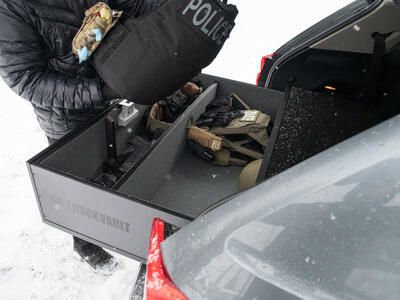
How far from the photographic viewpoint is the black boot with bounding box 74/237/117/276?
1.74 metres

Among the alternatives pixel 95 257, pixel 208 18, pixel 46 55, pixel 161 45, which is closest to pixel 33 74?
pixel 46 55

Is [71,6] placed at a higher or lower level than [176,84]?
higher

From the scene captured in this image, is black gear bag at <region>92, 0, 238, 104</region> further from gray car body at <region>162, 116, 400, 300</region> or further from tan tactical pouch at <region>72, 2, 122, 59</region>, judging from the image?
gray car body at <region>162, 116, 400, 300</region>

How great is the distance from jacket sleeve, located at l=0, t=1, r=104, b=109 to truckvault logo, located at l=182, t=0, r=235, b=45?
48 cm

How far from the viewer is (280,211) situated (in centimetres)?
55

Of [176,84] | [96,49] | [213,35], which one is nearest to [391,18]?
[213,35]

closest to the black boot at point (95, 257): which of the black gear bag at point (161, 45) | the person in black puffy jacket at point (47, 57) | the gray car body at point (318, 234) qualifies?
the person in black puffy jacket at point (47, 57)

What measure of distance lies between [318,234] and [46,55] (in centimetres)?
128

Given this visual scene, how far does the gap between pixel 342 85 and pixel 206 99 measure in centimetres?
78

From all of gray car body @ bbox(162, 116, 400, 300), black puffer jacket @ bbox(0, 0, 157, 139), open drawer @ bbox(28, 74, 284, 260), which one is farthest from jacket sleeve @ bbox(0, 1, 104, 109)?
gray car body @ bbox(162, 116, 400, 300)

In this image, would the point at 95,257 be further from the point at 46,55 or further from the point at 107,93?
the point at 46,55

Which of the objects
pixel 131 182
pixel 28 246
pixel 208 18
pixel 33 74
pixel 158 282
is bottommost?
pixel 28 246

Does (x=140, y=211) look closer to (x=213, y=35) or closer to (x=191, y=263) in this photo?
(x=191, y=263)

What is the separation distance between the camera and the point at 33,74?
1.29 meters
